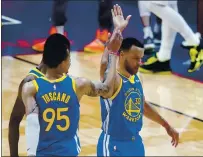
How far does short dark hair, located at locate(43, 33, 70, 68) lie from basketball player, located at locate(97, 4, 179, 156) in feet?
1.14

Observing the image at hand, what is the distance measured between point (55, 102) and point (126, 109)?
46cm

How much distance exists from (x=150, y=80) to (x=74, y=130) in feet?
10.1

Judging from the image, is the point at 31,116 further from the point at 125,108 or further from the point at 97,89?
the point at 125,108

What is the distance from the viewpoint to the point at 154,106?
16.6ft

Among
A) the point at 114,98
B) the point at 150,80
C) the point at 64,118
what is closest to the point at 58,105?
the point at 64,118

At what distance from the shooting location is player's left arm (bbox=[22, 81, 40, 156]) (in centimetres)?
267

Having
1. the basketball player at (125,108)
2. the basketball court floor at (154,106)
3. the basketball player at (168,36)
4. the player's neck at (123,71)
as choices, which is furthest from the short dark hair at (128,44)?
the basketball player at (168,36)

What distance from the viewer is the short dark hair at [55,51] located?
107 inches

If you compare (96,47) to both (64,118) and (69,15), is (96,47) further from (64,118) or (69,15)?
(64,118)

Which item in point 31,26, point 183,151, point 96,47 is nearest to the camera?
point 183,151

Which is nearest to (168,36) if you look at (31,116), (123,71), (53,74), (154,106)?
(154,106)

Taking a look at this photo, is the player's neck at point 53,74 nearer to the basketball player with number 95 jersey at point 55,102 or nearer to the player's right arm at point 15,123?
the basketball player with number 95 jersey at point 55,102

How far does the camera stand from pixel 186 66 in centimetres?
609

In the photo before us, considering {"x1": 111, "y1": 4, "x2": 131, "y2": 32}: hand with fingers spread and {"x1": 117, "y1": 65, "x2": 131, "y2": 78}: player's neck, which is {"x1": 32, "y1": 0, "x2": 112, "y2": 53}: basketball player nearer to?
{"x1": 117, "y1": 65, "x2": 131, "y2": 78}: player's neck
